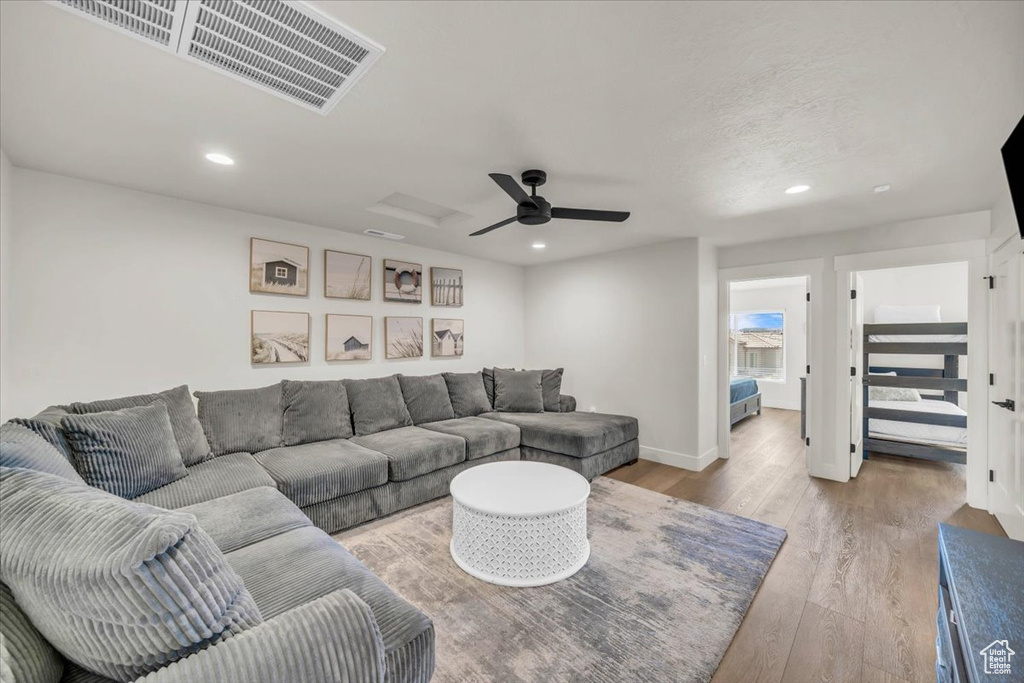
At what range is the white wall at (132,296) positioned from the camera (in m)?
2.49

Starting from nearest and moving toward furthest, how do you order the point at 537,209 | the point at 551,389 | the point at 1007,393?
the point at 537,209
the point at 1007,393
the point at 551,389

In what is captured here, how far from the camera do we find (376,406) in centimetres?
363

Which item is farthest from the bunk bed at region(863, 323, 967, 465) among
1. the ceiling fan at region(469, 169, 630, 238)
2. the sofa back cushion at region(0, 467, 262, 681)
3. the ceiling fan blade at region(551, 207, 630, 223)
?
the sofa back cushion at region(0, 467, 262, 681)

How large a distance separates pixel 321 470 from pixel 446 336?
244 cm

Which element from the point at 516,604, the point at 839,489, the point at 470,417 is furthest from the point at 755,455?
the point at 516,604

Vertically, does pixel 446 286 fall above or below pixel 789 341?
above

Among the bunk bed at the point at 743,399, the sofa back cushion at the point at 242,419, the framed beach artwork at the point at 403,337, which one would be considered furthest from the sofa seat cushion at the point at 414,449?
the bunk bed at the point at 743,399

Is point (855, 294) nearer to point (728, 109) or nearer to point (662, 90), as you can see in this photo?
point (728, 109)

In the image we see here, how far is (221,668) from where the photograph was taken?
748 millimetres

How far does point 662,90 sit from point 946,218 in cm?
340

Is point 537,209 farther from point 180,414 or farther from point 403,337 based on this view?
point 180,414

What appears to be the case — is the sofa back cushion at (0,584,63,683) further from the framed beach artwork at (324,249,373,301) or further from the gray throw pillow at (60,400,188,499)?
the framed beach artwork at (324,249,373,301)

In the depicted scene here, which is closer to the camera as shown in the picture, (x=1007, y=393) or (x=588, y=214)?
(x=588, y=214)

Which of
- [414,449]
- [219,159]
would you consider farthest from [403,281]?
[219,159]
